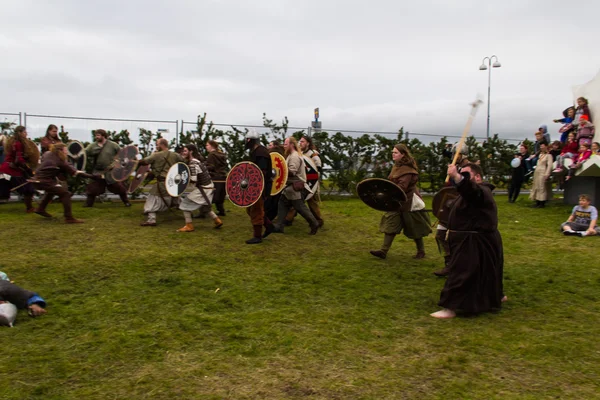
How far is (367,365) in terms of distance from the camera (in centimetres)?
368

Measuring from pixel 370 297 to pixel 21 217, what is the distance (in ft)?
24.9

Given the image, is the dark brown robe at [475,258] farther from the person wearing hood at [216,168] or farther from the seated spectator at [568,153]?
the seated spectator at [568,153]

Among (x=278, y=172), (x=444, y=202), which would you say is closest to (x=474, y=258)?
(x=444, y=202)

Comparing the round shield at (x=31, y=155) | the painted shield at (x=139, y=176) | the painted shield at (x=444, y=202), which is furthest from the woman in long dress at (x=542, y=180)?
the round shield at (x=31, y=155)

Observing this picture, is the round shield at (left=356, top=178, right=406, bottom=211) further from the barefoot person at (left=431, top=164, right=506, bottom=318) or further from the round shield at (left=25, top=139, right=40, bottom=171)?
the round shield at (left=25, top=139, right=40, bottom=171)

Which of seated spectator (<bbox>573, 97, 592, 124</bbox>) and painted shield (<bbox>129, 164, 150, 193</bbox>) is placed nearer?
painted shield (<bbox>129, 164, 150, 193</bbox>)

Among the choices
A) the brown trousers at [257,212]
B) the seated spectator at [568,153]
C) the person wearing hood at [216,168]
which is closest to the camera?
the brown trousers at [257,212]

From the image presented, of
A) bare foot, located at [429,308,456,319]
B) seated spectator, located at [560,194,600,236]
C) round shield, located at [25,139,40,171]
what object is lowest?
bare foot, located at [429,308,456,319]

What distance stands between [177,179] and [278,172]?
1.80 meters

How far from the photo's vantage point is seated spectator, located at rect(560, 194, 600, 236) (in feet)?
30.0

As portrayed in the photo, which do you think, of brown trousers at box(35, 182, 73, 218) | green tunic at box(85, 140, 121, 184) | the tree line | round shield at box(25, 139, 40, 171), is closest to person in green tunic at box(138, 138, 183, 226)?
brown trousers at box(35, 182, 73, 218)

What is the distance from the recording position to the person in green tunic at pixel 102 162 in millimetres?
10914

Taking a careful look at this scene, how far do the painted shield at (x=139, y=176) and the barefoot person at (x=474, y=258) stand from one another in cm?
790

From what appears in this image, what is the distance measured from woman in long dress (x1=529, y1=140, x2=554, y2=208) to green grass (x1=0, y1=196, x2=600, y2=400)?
526 cm
